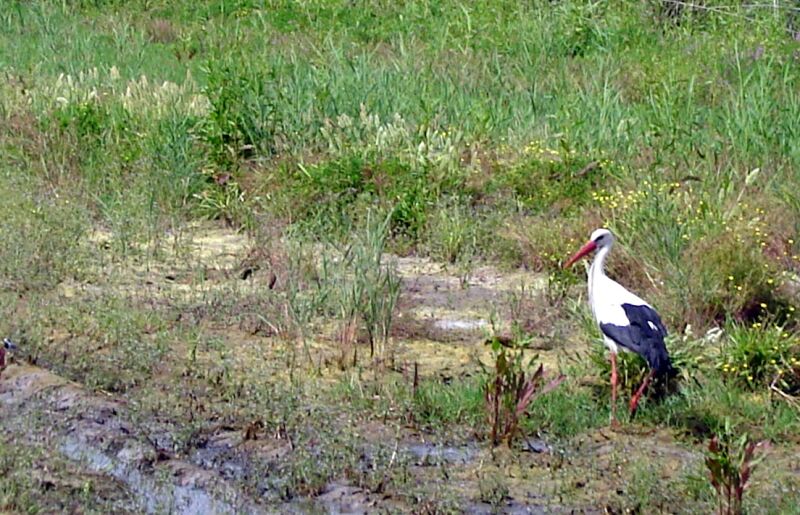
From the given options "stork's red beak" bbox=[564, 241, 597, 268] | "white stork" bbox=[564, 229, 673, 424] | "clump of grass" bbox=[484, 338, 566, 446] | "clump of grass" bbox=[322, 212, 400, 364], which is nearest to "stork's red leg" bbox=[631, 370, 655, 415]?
"white stork" bbox=[564, 229, 673, 424]

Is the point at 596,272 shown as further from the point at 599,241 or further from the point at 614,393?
the point at 614,393

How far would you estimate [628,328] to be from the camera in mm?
6277

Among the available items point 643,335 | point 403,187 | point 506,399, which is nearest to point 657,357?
point 643,335

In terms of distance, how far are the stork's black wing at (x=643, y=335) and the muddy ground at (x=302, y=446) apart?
307 millimetres

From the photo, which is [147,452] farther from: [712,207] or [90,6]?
[90,6]

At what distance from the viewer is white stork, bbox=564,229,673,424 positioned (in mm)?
6184

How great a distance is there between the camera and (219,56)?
41.2ft

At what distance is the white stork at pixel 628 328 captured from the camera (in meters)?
6.18

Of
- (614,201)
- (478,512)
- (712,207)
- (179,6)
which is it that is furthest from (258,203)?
(179,6)

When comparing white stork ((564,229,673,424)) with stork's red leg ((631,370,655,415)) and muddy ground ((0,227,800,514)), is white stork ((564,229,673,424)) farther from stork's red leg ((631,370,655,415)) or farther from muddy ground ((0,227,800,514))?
muddy ground ((0,227,800,514))

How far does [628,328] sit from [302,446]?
152 centimetres

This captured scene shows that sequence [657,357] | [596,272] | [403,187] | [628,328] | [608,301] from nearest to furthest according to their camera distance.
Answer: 1. [657,357]
2. [628,328]
3. [608,301]
4. [596,272]
5. [403,187]

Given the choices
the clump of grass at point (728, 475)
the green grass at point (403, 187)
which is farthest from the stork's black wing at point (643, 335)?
the clump of grass at point (728, 475)

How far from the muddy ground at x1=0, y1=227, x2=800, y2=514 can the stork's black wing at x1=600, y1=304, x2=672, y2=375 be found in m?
0.31
